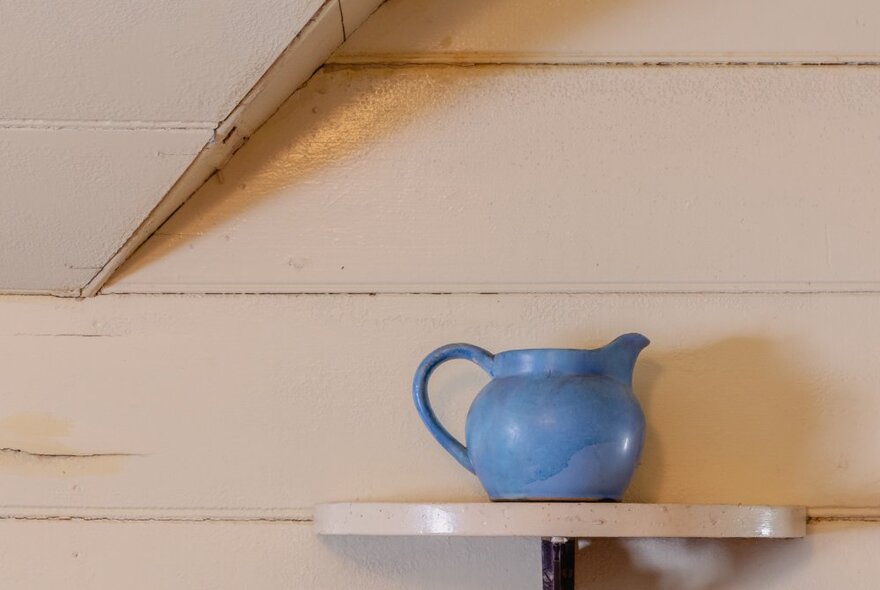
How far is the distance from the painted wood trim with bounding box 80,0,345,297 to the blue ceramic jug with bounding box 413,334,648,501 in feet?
0.84

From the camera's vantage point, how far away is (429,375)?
2.71 ft

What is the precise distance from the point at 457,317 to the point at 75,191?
297 millimetres

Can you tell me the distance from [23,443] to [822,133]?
0.66 meters

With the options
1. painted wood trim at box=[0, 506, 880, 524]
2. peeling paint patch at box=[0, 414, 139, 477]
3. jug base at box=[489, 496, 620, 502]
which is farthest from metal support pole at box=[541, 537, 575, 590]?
peeling paint patch at box=[0, 414, 139, 477]

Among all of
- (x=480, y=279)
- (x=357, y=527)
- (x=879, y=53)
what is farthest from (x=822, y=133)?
(x=357, y=527)

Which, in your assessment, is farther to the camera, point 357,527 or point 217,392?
point 217,392

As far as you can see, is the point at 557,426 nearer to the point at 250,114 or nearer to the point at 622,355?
the point at 622,355

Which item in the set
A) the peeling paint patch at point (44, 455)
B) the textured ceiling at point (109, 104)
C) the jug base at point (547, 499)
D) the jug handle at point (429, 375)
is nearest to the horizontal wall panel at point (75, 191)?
the textured ceiling at point (109, 104)

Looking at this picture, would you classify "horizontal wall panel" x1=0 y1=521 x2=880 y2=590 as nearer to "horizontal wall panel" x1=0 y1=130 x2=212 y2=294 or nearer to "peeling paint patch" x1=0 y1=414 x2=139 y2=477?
"peeling paint patch" x1=0 y1=414 x2=139 y2=477

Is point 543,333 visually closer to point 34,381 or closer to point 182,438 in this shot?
point 182,438

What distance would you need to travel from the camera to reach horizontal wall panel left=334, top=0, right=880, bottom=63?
910mm

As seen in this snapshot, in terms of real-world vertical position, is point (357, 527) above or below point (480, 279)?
below

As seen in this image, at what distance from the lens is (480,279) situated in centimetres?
89

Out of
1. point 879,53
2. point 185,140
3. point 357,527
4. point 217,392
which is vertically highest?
point 879,53
